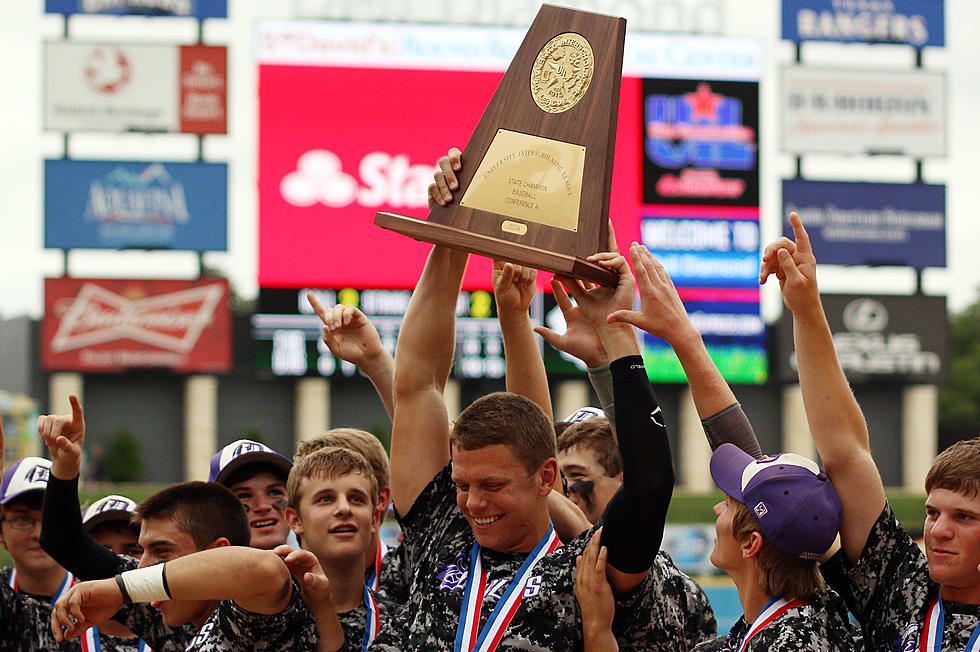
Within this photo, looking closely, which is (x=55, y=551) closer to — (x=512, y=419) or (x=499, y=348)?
(x=512, y=419)

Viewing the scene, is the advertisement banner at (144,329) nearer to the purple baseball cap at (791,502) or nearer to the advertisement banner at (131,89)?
the advertisement banner at (131,89)

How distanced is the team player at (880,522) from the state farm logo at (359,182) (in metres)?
20.1

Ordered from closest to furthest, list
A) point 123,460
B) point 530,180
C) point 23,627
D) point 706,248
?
point 530,180 → point 23,627 → point 706,248 → point 123,460

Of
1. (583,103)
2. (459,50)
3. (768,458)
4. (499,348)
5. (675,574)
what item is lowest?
(499,348)

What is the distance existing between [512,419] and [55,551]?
1.80 m

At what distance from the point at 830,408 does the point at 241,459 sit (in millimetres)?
2446

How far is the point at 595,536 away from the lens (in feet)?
9.92

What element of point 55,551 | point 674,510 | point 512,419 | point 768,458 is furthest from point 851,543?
point 674,510

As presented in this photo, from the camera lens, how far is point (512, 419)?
3.19 metres

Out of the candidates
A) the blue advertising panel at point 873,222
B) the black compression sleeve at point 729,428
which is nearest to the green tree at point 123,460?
the blue advertising panel at point 873,222

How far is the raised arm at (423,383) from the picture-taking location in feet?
11.2

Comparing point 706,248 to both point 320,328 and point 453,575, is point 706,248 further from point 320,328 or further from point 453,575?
point 453,575

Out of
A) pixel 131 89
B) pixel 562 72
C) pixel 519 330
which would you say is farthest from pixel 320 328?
pixel 562 72

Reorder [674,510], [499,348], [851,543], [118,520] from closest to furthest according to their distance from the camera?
[851,543] < [118,520] < [674,510] < [499,348]
